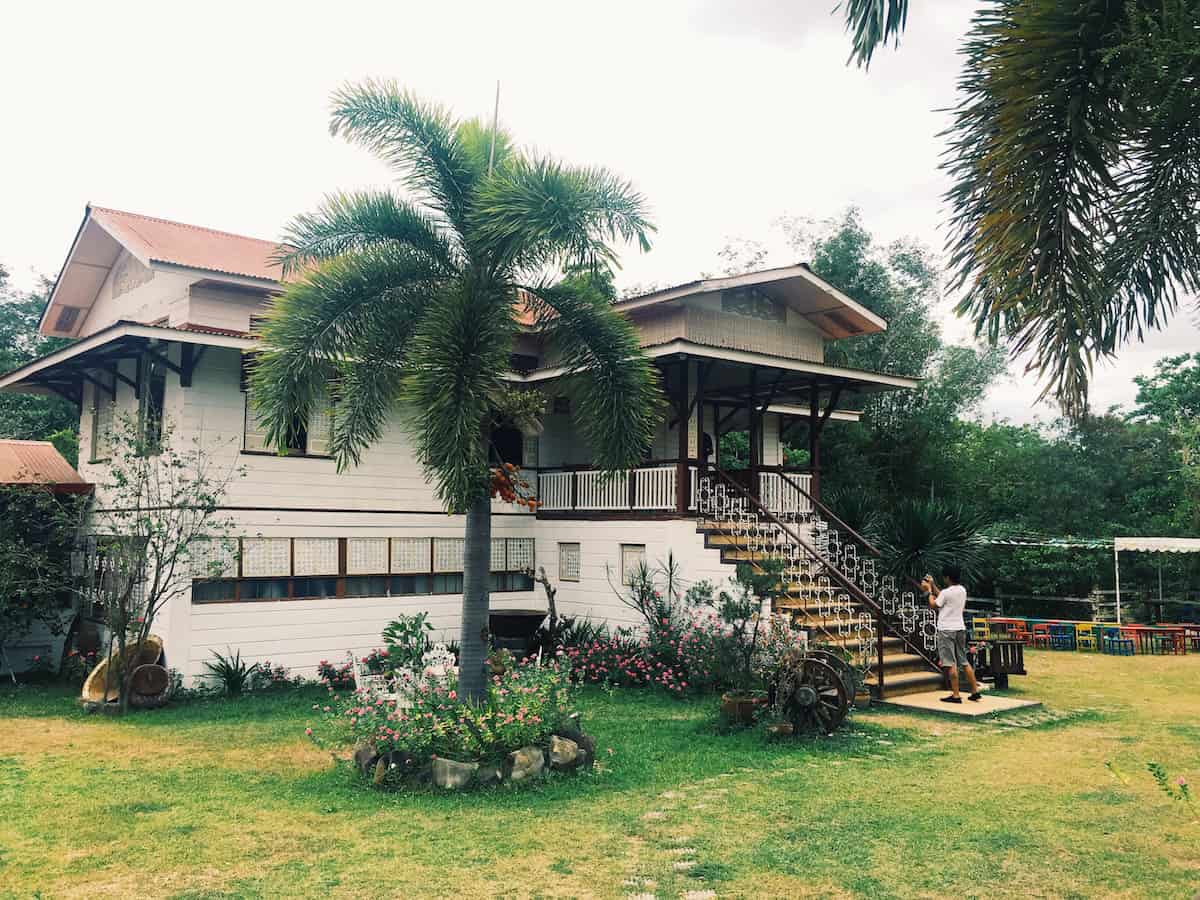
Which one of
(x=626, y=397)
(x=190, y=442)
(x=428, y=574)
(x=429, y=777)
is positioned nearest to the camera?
(x=429, y=777)

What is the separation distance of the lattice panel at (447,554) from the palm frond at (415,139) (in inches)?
303

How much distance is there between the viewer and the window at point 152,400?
14195mm

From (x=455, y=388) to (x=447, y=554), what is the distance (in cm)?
820

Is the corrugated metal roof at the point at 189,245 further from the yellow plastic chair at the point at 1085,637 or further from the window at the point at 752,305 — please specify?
the yellow plastic chair at the point at 1085,637

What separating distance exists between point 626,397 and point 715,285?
6317 mm

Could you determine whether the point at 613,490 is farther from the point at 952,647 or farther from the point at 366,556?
the point at 952,647

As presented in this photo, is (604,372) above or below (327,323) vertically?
below

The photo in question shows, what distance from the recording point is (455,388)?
31.7ft

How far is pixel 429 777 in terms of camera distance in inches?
354

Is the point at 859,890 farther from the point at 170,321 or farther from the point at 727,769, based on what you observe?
the point at 170,321

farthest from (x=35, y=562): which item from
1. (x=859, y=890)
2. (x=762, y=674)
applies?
(x=859, y=890)

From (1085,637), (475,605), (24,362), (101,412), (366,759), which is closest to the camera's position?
(366,759)

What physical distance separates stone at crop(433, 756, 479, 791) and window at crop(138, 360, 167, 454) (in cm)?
773

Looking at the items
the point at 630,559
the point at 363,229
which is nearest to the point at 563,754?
the point at 363,229
